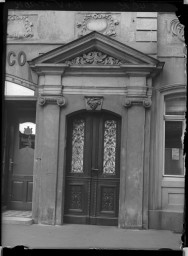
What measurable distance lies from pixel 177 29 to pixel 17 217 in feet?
13.7

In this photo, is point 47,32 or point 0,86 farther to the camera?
point 47,32

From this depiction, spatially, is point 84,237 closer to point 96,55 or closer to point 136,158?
point 136,158

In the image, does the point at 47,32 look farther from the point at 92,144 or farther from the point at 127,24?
the point at 92,144

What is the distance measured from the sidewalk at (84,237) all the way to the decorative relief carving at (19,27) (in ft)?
10.6

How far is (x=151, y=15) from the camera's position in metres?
7.19

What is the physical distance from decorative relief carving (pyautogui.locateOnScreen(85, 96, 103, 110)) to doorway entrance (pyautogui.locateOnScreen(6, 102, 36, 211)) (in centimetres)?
101

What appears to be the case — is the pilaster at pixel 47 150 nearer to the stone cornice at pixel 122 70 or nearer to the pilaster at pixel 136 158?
the stone cornice at pixel 122 70

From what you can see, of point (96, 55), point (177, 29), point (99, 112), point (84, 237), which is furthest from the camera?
point (99, 112)

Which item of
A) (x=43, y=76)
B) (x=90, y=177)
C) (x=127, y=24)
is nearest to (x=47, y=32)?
(x=43, y=76)

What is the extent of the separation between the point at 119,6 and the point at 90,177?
123 inches

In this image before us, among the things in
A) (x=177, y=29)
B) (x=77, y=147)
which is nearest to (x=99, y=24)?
(x=177, y=29)

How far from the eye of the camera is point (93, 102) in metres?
7.30

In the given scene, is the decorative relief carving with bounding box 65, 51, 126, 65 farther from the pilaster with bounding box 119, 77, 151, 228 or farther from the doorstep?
the doorstep

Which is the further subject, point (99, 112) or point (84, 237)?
point (99, 112)
